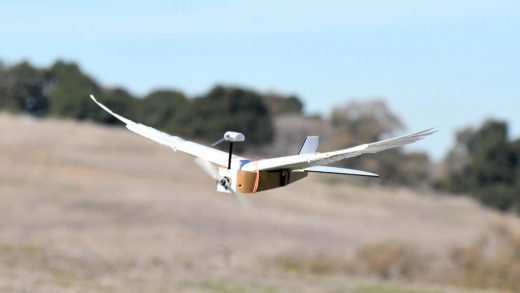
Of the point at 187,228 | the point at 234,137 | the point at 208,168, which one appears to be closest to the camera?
the point at 234,137

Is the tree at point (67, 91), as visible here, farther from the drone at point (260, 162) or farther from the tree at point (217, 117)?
the drone at point (260, 162)

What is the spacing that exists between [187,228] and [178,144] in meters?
85.7

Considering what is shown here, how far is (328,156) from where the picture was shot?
7.01 m

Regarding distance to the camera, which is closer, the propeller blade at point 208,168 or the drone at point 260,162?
the drone at point 260,162

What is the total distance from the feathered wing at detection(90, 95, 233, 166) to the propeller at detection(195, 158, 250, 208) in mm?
39

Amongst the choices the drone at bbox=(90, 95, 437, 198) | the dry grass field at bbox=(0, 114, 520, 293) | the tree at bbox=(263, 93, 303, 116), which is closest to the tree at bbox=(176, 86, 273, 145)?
the dry grass field at bbox=(0, 114, 520, 293)

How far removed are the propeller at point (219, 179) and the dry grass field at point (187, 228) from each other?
120ft

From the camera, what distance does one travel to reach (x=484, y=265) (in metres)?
72.7

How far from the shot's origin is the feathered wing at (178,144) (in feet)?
23.8

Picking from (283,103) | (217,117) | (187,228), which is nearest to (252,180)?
(217,117)

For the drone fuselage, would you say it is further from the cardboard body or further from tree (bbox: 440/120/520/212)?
tree (bbox: 440/120/520/212)

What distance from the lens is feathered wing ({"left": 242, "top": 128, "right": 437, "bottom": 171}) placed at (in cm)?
687

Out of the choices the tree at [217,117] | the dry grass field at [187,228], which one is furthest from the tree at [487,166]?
the tree at [217,117]

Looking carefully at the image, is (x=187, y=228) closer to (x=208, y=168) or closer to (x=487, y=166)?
(x=487, y=166)
